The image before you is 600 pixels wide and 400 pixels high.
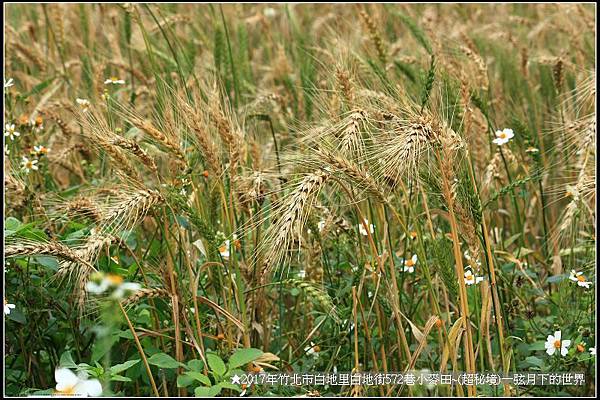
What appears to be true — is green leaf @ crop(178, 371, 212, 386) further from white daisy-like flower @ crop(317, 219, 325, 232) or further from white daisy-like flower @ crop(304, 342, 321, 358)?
white daisy-like flower @ crop(317, 219, 325, 232)

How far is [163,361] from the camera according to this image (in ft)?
7.33

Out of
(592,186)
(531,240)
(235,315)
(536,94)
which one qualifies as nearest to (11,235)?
(235,315)

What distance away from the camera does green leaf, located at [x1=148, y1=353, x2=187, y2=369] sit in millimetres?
2212

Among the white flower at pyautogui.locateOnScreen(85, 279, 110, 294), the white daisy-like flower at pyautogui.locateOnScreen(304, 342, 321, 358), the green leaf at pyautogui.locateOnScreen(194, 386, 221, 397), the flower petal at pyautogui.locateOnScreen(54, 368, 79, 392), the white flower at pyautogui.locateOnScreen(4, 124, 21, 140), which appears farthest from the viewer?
the white flower at pyautogui.locateOnScreen(4, 124, 21, 140)

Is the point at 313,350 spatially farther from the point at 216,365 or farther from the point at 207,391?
the point at 207,391

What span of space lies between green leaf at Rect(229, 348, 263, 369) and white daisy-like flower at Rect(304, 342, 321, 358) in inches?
16.5

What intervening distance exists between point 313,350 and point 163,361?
576 mm

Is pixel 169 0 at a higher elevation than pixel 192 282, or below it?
higher

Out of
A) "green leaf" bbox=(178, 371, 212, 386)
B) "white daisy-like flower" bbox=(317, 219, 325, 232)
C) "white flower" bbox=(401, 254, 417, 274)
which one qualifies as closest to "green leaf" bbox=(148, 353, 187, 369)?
"green leaf" bbox=(178, 371, 212, 386)

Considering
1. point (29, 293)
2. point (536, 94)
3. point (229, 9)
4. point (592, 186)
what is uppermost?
point (229, 9)

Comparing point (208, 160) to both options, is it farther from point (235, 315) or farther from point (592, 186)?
point (592, 186)

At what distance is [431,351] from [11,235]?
1.37 m

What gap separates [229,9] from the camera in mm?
6004

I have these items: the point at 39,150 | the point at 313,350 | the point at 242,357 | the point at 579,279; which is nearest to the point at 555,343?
the point at 579,279
